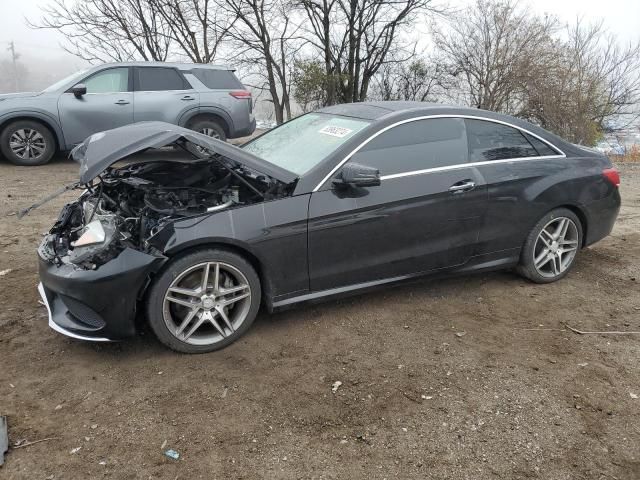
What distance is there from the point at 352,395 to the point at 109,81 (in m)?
8.19

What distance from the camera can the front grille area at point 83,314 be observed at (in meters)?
3.02

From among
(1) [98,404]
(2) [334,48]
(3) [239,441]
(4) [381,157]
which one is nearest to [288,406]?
(3) [239,441]

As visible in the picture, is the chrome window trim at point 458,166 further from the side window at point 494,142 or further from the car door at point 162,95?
the car door at point 162,95

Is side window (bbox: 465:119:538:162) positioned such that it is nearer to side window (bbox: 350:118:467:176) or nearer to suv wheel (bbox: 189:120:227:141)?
side window (bbox: 350:118:467:176)

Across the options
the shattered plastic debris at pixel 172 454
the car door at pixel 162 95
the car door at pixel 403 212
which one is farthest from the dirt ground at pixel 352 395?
the car door at pixel 162 95

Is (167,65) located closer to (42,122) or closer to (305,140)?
(42,122)

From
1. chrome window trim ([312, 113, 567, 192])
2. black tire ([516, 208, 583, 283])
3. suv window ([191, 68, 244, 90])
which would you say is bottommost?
black tire ([516, 208, 583, 283])

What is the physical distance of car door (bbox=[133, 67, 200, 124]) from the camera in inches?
362

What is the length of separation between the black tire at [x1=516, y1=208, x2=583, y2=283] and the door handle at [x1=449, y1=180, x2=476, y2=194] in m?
0.78

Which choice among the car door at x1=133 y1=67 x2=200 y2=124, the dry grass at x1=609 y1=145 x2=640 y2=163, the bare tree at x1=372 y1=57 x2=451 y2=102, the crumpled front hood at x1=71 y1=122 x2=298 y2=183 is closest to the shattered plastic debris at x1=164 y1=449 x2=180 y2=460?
the crumpled front hood at x1=71 y1=122 x2=298 y2=183

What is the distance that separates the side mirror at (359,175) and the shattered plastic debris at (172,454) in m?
1.84

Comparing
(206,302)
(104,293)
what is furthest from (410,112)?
(104,293)

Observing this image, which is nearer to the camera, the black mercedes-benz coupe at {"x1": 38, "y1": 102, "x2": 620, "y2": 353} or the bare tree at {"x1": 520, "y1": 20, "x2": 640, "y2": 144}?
the black mercedes-benz coupe at {"x1": 38, "y1": 102, "x2": 620, "y2": 353}

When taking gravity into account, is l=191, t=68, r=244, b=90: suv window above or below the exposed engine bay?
above
